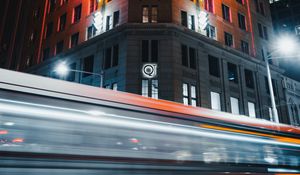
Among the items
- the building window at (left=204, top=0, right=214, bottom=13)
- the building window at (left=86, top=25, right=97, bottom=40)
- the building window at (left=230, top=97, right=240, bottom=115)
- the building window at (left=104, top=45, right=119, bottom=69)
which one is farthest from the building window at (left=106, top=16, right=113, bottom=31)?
the building window at (left=230, top=97, right=240, bottom=115)

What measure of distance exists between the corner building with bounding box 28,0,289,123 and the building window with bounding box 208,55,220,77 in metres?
0.10

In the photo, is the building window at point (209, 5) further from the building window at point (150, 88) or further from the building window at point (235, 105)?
the building window at point (150, 88)

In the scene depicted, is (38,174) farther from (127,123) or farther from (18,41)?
(18,41)

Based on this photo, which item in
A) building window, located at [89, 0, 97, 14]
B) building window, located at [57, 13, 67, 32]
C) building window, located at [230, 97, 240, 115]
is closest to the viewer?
building window, located at [230, 97, 240, 115]

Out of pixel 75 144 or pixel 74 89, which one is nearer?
pixel 75 144

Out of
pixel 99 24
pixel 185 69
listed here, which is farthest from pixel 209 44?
pixel 99 24

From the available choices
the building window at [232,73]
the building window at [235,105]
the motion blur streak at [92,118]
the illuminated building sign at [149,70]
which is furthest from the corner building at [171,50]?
the motion blur streak at [92,118]

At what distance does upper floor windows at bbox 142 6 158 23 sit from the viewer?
25259 millimetres

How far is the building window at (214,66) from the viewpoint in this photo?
2684 centimetres

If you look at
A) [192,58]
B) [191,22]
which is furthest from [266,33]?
[192,58]

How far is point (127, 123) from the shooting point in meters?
4.30

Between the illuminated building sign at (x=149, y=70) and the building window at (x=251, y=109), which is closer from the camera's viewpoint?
the illuminated building sign at (x=149, y=70)

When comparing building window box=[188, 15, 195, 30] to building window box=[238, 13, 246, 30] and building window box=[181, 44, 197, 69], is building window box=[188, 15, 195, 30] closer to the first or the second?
building window box=[181, 44, 197, 69]

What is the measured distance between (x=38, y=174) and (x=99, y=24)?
25357 mm
